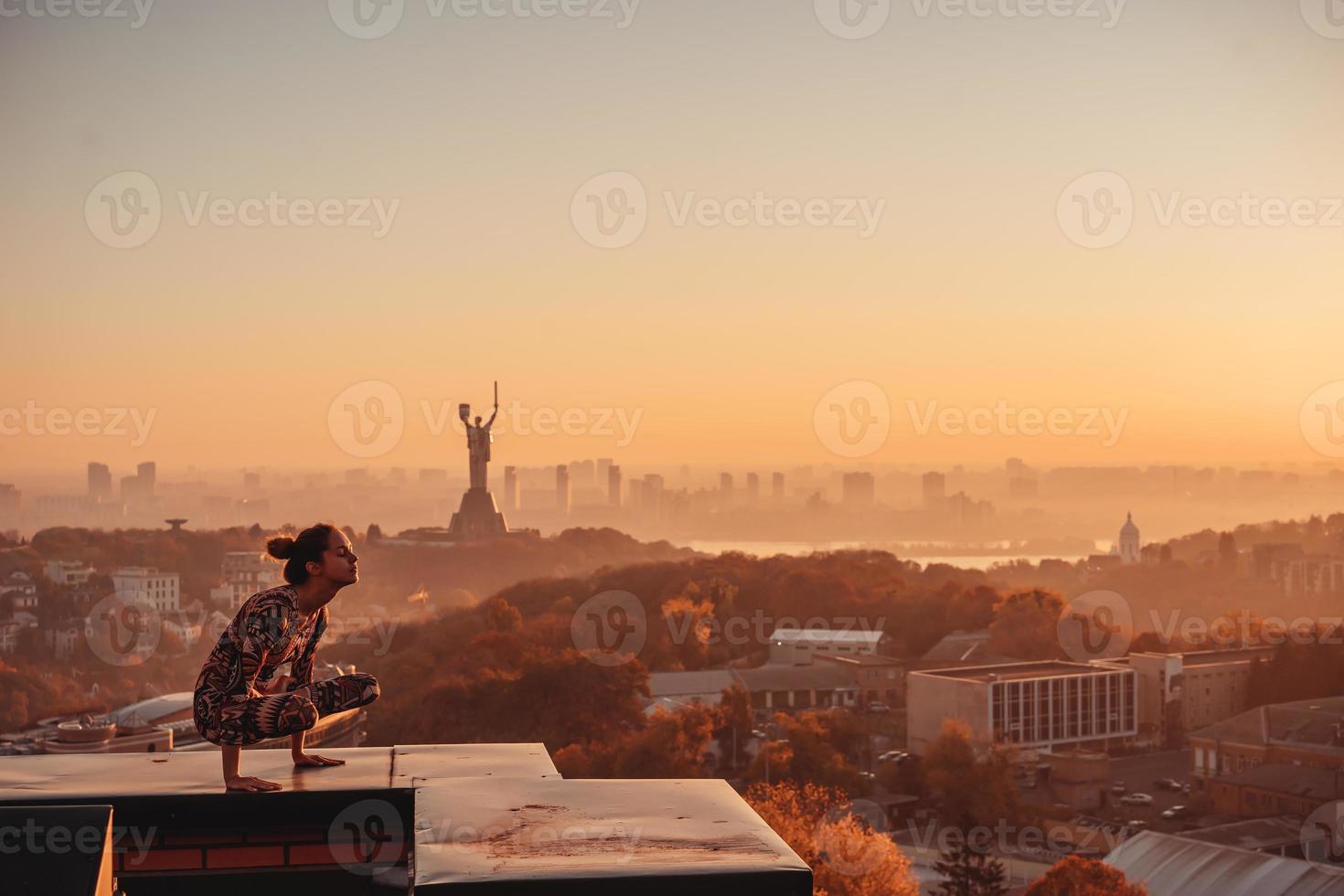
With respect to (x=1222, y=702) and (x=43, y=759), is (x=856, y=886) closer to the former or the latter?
(x=43, y=759)

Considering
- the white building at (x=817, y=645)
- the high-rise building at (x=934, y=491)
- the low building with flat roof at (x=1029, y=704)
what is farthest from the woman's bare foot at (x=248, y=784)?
the high-rise building at (x=934, y=491)

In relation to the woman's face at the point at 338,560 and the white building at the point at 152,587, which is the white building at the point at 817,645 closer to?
the white building at the point at 152,587

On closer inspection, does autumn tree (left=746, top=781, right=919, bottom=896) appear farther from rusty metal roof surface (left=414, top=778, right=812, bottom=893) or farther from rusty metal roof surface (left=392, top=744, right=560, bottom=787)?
rusty metal roof surface (left=414, top=778, right=812, bottom=893)

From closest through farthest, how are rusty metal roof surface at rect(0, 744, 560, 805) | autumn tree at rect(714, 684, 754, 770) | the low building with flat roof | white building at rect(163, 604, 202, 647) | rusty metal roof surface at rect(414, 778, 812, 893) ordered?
rusty metal roof surface at rect(414, 778, 812, 893) < rusty metal roof surface at rect(0, 744, 560, 805) < autumn tree at rect(714, 684, 754, 770) < the low building with flat roof < white building at rect(163, 604, 202, 647)

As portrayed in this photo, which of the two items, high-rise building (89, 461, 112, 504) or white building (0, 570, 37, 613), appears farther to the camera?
high-rise building (89, 461, 112, 504)

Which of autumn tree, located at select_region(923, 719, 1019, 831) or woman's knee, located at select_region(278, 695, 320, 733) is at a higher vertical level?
woman's knee, located at select_region(278, 695, 320, 733)

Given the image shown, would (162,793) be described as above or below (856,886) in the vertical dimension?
above

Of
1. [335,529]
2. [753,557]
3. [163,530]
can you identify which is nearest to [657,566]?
[753,557]

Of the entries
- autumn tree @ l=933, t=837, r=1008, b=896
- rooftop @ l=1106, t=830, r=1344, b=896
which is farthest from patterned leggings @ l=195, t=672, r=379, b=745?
rooftop @ l=1106, t=830, r=1344, b=896
